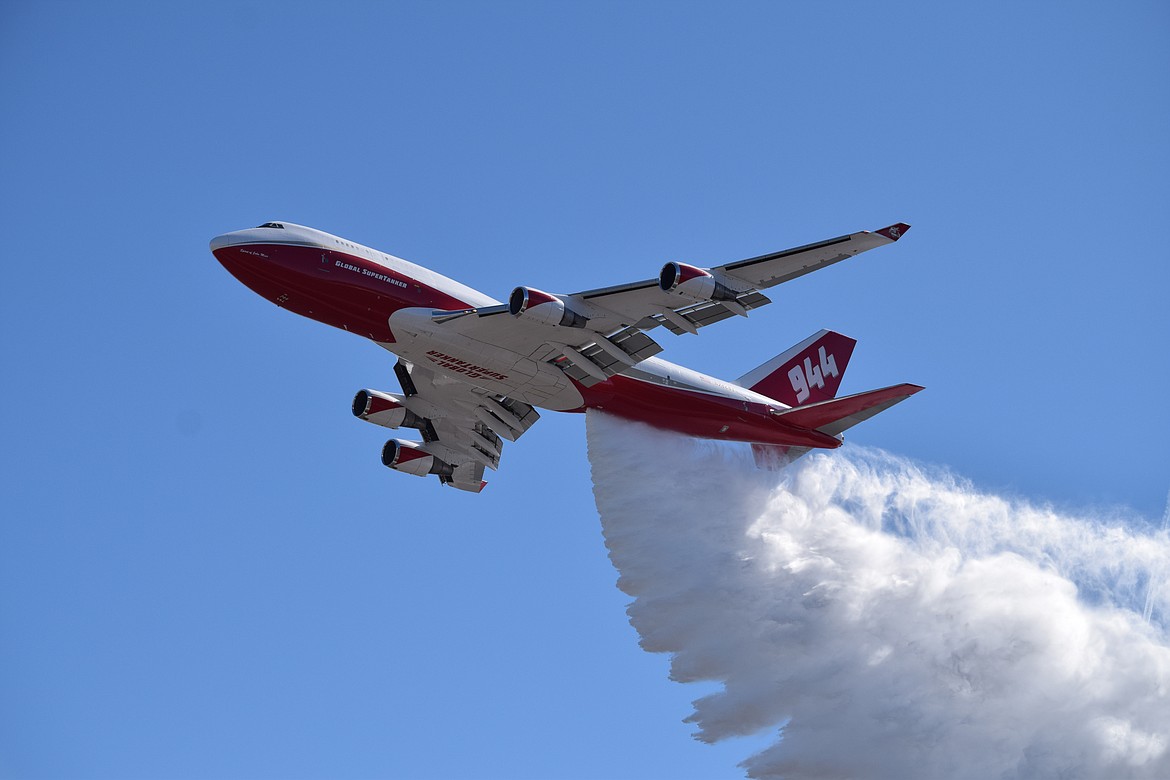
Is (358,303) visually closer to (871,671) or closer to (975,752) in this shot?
(871,671)

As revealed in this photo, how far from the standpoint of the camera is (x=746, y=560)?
38500mm

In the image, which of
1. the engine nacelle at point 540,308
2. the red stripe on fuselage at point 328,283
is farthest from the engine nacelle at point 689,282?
the red stripe on fuselage at point 328,283

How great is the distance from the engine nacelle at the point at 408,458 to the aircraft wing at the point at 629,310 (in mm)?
A: 9550

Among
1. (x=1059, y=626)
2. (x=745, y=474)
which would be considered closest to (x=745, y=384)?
(x=745, y=474)

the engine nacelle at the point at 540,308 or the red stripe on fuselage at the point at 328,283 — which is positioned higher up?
the red stripe on fuselage at the point at 328,283

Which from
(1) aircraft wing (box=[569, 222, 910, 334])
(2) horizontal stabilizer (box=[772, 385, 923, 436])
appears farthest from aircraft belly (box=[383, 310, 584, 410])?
(2) horizontal stabilizer (box=[772, 385, 923, 436])

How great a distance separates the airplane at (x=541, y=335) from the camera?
1352 inches

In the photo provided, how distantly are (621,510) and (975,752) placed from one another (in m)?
12.8

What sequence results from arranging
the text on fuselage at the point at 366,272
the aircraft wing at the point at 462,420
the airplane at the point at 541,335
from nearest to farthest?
the airplane at the point at 541,335
the text on fuselage at the point at 366,272
the aircraft wing at the point at 462,420

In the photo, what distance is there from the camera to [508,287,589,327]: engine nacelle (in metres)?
34.7

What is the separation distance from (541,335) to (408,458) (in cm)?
1131

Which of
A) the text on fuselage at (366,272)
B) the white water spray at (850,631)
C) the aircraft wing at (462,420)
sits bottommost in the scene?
the white water spray at (850,631)

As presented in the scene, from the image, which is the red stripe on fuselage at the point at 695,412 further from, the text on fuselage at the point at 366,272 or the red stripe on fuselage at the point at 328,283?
the text on fuselage at the point at 366,272

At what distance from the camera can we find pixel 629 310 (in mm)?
35562
